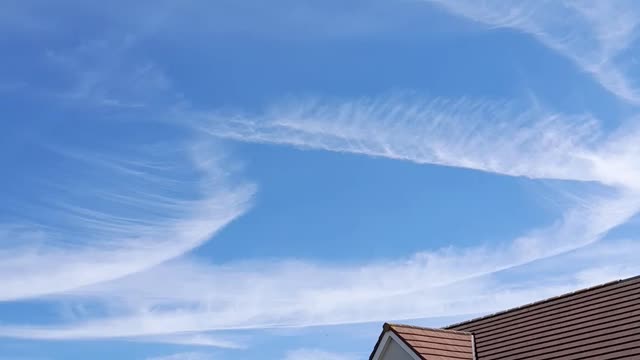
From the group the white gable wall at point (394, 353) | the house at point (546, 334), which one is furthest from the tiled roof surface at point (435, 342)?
the white gable wall at point (394, 353)

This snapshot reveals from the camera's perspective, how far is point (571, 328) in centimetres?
1967

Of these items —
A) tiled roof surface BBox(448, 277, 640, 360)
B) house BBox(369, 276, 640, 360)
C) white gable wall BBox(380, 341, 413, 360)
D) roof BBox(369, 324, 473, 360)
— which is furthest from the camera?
white gable wall BBox(380, 341, 413, 360)

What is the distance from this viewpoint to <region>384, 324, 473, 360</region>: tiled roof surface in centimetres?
2033

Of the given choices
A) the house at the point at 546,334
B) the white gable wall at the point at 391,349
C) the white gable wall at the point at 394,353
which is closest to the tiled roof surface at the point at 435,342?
the house at the point at 546,334

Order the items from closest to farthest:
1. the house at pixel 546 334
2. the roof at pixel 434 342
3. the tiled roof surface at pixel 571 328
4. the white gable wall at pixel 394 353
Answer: the tiled roof surface at pixel 571 328
the house at pixel 546 334
the roof at pixel 434 342
the white gable wall at pixel 394 353

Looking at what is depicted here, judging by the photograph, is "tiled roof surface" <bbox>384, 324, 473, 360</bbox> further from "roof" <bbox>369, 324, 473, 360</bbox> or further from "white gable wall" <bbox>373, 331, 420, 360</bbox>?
"white gable wall" <bbox>373, 331, 420, 360</bbox>

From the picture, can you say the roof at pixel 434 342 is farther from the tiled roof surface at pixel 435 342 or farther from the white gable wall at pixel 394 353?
the white gable wall at pixel 394 353

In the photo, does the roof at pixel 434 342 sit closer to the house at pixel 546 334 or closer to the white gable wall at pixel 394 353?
the house at pixel 546 334

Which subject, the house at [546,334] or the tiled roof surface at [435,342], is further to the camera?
the tiled roof surface at [435,342]

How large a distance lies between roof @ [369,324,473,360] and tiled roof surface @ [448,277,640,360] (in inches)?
17.0

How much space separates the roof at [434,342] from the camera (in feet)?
66.7

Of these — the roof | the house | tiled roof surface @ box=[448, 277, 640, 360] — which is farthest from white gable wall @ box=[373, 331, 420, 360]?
tiled roof surface @ box=[448, 277, 640, 360]

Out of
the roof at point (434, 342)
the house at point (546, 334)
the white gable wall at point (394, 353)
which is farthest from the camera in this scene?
the white gable wall at point (394, 353)

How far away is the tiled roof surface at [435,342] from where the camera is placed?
800 inches
